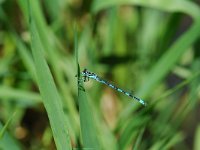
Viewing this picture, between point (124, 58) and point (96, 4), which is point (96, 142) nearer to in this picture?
point (96, 4)

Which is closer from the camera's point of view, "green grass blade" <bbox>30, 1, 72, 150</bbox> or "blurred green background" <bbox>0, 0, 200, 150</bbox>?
"green grass blade" <bbox>30, 1, 72, 150</bbox>

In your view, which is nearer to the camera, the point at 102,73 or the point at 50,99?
the point at 50,99

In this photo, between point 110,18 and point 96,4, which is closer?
point 96,4

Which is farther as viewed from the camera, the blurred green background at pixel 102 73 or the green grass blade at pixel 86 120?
the blurred green background at pixel 102 73

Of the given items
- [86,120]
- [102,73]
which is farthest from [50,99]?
[102,73]

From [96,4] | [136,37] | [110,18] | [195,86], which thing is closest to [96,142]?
[195,86]

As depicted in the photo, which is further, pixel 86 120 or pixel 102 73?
pixel 102 73

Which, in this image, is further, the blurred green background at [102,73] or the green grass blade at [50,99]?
the blurred green background at [102,73]

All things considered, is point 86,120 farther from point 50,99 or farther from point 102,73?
point 102,73
